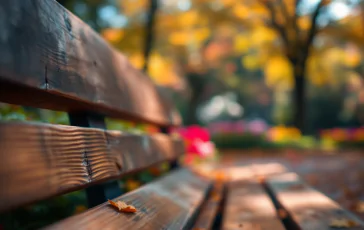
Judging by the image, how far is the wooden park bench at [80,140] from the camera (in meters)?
0.82

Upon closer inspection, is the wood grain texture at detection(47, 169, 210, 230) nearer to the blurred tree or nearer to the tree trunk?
the blurred tree

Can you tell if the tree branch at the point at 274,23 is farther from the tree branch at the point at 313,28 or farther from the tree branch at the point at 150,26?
the tree branch at the point at 150,26

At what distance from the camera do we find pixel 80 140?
1097 mm

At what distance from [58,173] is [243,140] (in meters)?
13.4

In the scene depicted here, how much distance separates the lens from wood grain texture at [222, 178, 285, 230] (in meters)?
1.66

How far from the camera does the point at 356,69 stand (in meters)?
21.5

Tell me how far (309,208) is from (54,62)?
1.33 metres

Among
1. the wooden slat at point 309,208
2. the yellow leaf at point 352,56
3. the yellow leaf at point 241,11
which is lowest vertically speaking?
the wooden slat at point 309,208

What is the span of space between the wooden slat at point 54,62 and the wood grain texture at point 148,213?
0.32 meters

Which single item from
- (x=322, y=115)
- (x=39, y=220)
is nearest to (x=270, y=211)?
(x=39, y=220)

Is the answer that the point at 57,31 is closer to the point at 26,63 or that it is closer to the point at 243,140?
the point at 26,63

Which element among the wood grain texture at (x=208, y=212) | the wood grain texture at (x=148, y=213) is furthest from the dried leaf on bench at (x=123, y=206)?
the wood grain texture at (x=208, y=212)

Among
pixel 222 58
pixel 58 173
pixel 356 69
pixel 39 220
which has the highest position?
pixel 222 58

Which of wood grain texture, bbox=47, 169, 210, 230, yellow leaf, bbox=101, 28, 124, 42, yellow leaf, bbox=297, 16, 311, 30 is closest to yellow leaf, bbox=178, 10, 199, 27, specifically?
yellow leaf, bbox=101, 28, 124, 42
